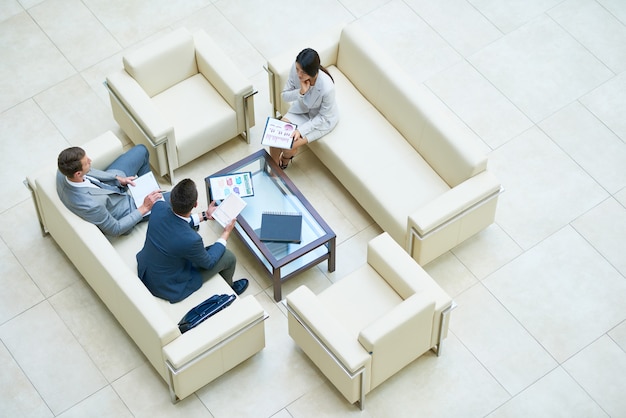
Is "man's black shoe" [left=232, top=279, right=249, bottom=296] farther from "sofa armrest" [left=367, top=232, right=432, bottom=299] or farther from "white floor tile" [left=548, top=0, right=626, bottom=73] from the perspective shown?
"white floor tile" [left=548, top=0, right=626, bottom=73]

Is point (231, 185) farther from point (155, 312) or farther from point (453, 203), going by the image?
point (453, 203)

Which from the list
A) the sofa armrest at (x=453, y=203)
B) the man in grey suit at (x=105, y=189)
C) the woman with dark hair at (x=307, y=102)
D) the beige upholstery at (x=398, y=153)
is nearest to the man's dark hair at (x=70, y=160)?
the man in grey suit at (x=105, y=189)

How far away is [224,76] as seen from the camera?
882 centimetres

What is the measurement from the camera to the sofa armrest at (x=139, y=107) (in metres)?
8.41

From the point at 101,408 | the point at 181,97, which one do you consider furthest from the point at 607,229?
the point at 101,408

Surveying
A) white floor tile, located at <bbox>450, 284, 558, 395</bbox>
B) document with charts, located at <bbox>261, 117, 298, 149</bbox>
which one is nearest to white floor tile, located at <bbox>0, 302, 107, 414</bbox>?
document with charts, located at <bbox>261, 117, 298, 149</bbox>

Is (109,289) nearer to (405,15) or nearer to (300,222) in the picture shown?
(300,222)

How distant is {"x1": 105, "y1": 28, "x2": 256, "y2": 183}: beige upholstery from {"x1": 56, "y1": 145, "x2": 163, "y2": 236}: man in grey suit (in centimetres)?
34

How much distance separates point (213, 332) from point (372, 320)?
1.24 meters

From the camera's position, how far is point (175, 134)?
8.73 m

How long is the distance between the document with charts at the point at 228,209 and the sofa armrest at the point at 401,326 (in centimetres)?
161

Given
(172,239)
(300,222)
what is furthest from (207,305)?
(300,222)

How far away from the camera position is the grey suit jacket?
24.8ft

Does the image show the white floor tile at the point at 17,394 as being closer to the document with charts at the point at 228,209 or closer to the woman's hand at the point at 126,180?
the woman's hand at the point at 126,180
